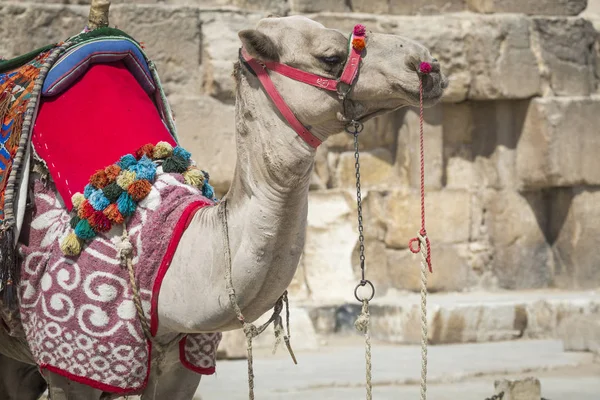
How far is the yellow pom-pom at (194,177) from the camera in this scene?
14.9 ft

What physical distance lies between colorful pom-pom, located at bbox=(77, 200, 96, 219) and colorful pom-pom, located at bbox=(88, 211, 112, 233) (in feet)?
0.07

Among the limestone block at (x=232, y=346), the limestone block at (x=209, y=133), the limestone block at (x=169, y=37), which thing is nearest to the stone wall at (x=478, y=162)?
the limestone block at (x=169, y=37)

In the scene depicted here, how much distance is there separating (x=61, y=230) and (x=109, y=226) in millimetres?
258

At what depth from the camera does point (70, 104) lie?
4762 mm

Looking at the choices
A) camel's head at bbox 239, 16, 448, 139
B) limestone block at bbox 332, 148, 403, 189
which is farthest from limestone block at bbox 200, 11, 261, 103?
camel's head at bbox 239, 16, 448, 139

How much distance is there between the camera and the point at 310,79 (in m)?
3.90

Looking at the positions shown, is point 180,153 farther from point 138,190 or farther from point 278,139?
point 278,139

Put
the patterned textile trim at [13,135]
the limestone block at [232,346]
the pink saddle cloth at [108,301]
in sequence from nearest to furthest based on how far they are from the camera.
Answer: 1. the pink saddle cloth at [108,301]
2. the patterned textile trim at [13,135]
3. the limestone block at [232,346]

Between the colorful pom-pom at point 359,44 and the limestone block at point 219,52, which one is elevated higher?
the limestone block at point 219,52

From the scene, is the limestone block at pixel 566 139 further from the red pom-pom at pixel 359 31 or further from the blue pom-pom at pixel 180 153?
the red pom-pom at pixel 359 31

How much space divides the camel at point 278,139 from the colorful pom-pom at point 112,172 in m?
0.48

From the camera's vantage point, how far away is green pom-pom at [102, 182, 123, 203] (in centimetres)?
429

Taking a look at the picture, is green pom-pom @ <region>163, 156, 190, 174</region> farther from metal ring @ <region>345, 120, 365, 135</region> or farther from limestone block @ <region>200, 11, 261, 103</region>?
limestone block @ <region>200, 11, 261, 103</region>

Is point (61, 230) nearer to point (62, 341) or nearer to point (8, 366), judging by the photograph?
point (62, 341)
